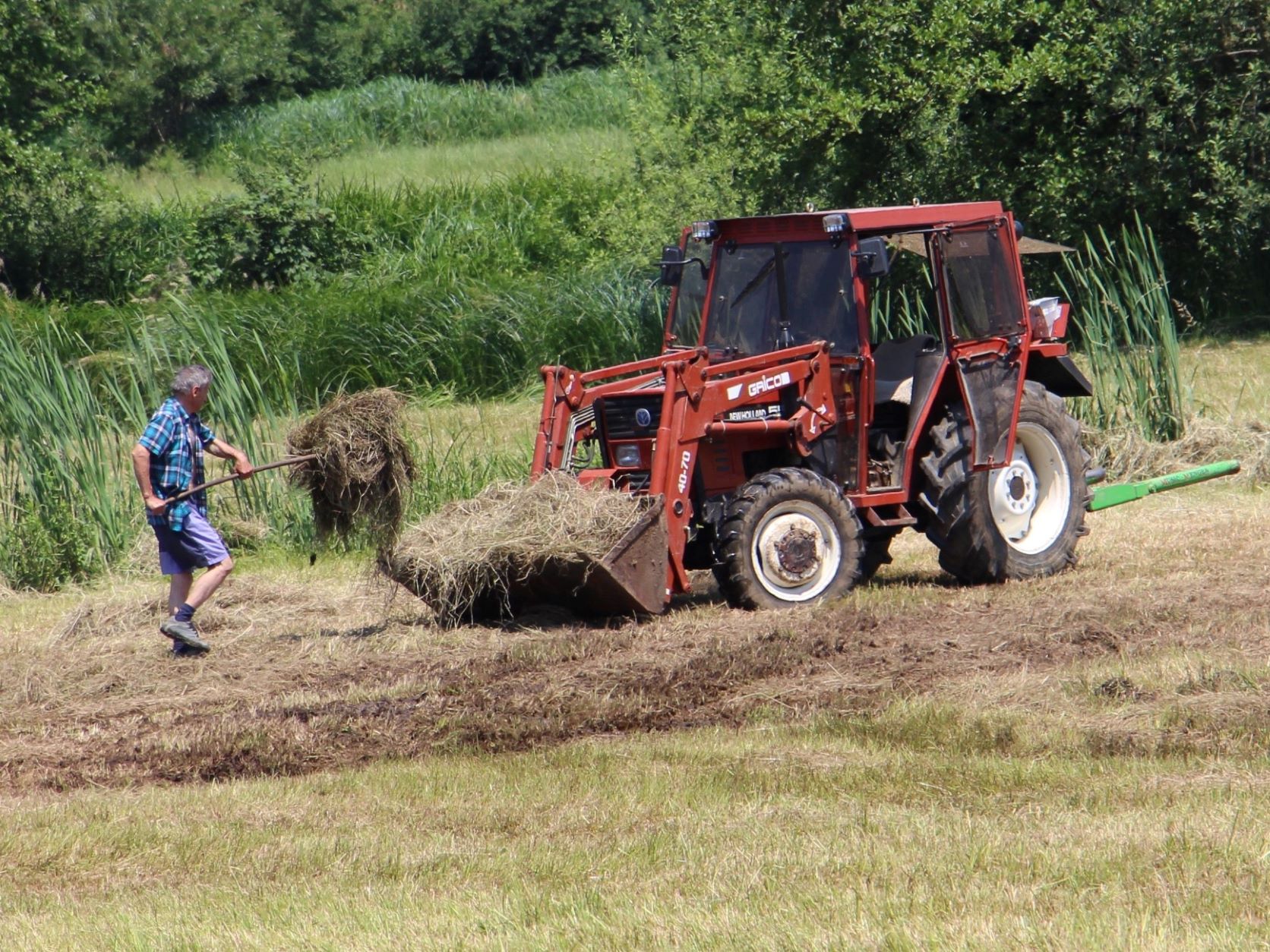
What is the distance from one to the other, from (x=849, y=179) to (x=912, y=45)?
1.69 m

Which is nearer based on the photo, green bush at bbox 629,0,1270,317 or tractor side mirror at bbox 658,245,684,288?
tractor side mirror at bbox 658,245,684,288

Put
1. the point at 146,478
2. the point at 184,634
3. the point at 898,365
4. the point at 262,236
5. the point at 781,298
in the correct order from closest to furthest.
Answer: the point at 146,478
the point at 184,634
the point at 781,298
the point at 898,365
the point at 262,236

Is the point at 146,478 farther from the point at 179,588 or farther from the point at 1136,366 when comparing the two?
the point at 1136,366

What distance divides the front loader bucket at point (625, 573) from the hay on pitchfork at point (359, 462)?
2.87 ft

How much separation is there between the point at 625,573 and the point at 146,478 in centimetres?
268

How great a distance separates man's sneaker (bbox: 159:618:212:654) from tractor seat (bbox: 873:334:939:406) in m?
4.16

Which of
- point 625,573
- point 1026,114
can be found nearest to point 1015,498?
point 625,573

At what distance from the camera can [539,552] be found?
8.43 meters

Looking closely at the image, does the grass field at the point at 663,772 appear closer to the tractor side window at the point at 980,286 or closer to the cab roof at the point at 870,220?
the tractor side window at the point at 980,286

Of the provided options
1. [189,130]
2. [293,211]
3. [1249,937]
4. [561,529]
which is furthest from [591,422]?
[189,130]

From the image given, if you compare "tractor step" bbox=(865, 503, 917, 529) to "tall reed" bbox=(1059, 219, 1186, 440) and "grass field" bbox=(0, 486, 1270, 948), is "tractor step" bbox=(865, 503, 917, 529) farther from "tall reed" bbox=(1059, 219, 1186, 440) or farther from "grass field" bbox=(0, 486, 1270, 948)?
"tall reed" bbox=(1059, 219, 1186, 440)

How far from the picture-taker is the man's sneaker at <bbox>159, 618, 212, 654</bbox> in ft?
28.9

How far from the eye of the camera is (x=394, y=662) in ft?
27.5

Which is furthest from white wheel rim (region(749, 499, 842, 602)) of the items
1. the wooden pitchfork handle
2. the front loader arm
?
the wooden pitchfork handle
